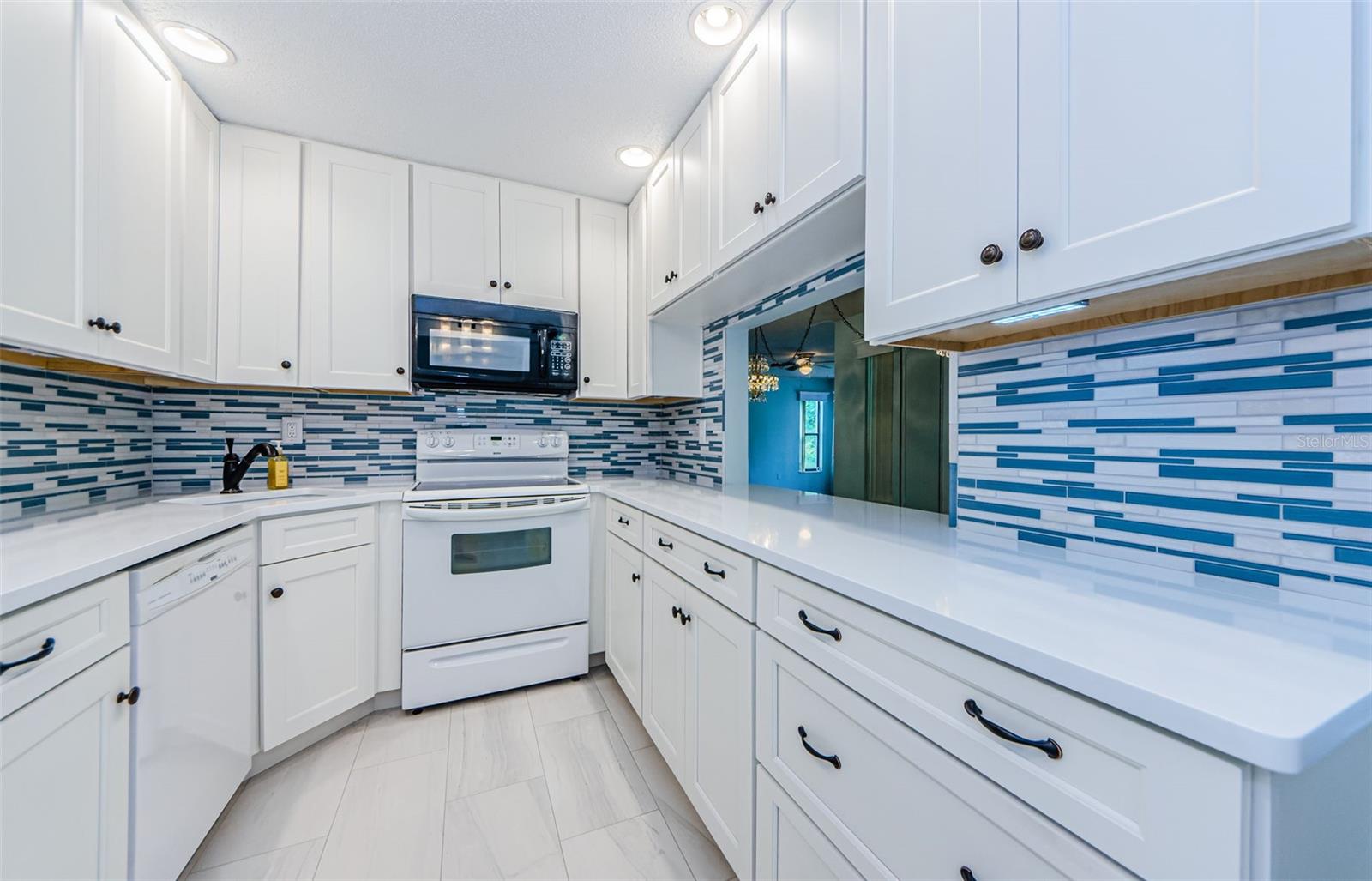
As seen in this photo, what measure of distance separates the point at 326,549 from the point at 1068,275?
233 cm

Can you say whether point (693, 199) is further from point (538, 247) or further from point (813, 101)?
point (538, 247)

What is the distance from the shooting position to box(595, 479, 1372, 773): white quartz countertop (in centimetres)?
45

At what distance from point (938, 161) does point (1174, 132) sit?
37cm

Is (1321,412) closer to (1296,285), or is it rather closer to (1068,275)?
(1296,285)

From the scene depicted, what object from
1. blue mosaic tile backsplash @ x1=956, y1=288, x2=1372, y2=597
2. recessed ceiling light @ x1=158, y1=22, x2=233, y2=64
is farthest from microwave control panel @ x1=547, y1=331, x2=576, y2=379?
blue mosaic tile backsplash @ x1=956, y1=288, x2=1372, y2=597

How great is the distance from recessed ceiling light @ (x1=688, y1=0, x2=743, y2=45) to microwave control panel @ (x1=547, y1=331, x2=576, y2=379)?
1.38 meters

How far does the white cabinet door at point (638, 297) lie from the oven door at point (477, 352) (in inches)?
18.5

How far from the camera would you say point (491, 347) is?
7.86 ft

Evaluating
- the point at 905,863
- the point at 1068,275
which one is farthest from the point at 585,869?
the point at 1068,275

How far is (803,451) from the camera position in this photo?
7844mm

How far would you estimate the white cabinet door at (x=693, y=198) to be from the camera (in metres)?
1.84

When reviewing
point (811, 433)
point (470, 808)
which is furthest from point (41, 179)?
point (811, 433)

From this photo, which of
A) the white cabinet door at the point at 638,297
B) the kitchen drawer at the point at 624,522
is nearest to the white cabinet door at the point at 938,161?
the kitchen drawer at the point at 624,522

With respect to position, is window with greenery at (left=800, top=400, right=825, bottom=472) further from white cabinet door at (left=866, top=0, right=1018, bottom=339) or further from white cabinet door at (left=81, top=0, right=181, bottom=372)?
white cabinet door at (left=81, top=0, right=181, bottom=372)
